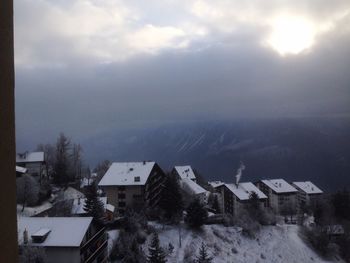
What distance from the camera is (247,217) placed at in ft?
103

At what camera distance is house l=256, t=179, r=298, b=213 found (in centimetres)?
4988

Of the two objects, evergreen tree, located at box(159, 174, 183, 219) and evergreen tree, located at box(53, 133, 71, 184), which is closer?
evergreen tree, located at box(159, 174, 183, 219)

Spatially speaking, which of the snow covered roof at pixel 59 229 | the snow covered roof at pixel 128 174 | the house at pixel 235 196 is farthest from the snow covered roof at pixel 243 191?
the snow covered roof at pixel 59 229

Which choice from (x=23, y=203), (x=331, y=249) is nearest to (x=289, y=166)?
(x=331, y=249)

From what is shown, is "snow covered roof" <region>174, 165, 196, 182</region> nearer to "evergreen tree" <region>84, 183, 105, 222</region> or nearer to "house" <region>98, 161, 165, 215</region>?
"house" <region>98, 161, 165, 215</region>

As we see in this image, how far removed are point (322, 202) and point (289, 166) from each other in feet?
158

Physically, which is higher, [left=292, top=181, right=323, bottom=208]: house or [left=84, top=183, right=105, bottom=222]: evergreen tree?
[left=84, top=183, right=105, bottom=222]: evergreen tree

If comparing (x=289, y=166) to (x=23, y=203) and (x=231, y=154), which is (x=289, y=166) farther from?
(x=23, y=203)

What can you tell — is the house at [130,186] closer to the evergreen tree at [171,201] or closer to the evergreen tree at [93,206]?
the evergreen tree at [171,201]

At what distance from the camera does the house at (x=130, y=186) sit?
31.2 m

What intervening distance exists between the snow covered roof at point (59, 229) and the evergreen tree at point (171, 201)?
11.4 meters

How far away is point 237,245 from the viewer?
27422mm

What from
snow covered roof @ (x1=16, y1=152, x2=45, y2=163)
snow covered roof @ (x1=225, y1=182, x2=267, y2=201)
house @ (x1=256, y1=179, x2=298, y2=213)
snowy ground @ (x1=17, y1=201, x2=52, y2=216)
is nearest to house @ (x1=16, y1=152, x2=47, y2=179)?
snow covered roof @ (x1=16, y1=152, x2=45, y2=163)

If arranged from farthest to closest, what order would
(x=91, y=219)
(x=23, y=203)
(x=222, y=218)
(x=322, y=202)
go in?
(x=322, y=202)
(x=222, y=218)
(x=23, y=203)
(x=91, y=219)
